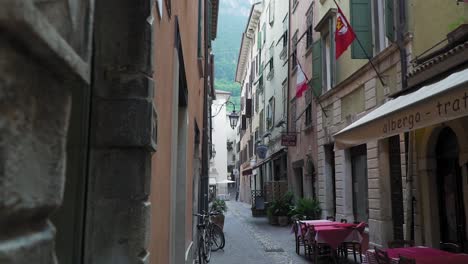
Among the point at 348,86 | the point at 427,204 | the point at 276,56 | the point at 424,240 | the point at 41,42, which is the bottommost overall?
the point at 424,240

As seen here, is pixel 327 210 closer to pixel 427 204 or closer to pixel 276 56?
pixel 427 204

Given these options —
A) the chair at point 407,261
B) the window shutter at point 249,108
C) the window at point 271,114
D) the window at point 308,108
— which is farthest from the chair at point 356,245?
the window shutter at point 249,108

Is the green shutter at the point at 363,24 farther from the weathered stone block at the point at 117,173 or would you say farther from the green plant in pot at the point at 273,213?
the weathered stone block at the point at 117,173

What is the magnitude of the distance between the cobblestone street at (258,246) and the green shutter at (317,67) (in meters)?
5.07

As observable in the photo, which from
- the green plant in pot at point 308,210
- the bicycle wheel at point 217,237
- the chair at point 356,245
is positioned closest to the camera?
the chair at point 356,245

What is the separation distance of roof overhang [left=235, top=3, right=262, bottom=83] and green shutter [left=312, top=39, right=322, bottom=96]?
60.6 ft

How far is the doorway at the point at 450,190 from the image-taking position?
8.23 meters

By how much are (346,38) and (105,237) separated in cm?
980

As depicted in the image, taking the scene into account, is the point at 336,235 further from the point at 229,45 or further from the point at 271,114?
the point at 229,45

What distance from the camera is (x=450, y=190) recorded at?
28.3 feet

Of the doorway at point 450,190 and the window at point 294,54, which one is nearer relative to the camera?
the doorway at point 450,190

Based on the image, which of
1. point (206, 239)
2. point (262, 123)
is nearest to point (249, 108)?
point (262, 123)

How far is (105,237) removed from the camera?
1.89 m

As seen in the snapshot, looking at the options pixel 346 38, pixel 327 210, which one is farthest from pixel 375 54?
pixel 327 210
